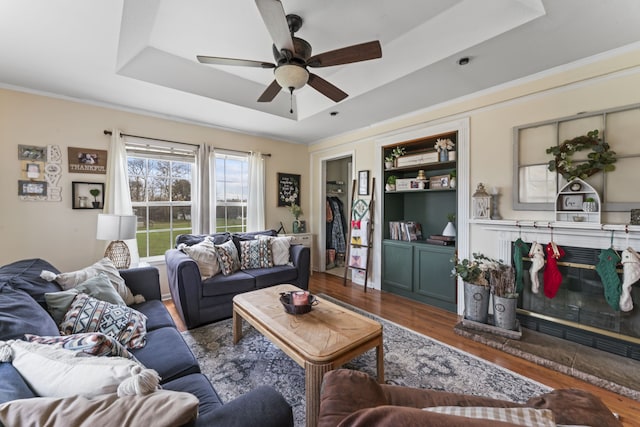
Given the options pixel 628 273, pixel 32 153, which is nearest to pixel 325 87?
pixel 628 273

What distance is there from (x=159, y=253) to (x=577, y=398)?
4.11 m

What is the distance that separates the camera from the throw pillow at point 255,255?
128 inches

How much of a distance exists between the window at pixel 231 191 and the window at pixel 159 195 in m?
0.41

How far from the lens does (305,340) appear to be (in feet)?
4.99

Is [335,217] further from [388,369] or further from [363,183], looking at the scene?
[388,369]

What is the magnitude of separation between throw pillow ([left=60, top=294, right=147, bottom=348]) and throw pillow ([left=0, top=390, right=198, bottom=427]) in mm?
931

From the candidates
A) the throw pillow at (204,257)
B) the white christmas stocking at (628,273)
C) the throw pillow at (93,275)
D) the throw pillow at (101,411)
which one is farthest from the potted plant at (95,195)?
the white christmas stocking at (628,273)

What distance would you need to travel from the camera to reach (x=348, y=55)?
1761 mm

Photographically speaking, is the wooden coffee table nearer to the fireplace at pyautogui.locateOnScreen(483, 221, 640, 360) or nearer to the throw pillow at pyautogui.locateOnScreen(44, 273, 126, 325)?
the throw pillow at pyautogui.locateOnScreen(44, 273, 126, 325)

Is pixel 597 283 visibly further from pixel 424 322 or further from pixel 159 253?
pixel 159 253

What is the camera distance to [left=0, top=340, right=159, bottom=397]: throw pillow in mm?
733

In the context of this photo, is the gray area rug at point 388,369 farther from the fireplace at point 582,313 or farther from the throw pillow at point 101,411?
the throw pillow at point 101,411

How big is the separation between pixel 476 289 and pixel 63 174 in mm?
4596

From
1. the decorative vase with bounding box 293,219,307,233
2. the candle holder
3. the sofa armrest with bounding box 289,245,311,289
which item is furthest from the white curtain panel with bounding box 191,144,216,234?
the candle holder
